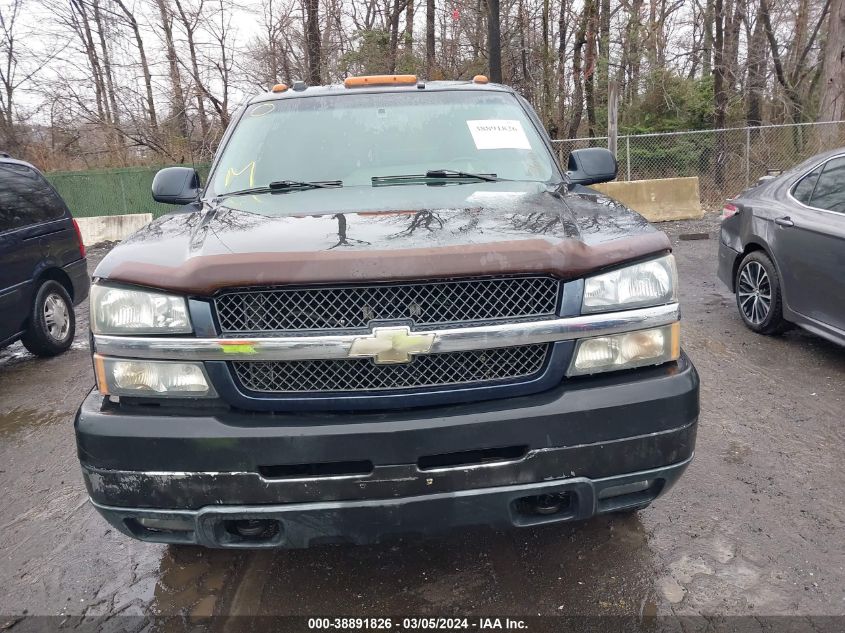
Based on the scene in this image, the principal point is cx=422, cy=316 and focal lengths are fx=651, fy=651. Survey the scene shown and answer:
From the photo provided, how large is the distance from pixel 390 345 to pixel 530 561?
4.20 ft

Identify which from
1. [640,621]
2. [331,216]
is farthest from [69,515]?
[640,621]

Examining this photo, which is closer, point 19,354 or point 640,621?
point 640,621

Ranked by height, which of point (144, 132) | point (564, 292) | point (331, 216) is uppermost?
point (144, 132)

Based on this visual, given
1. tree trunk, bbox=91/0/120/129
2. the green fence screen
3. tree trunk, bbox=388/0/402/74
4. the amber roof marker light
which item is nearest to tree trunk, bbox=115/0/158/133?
tree trunk, bbox=91/0/120/129

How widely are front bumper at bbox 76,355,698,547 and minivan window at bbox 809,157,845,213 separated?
342 centimetres

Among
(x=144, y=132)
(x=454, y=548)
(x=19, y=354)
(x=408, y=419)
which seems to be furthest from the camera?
Result: (x=144, y=132)

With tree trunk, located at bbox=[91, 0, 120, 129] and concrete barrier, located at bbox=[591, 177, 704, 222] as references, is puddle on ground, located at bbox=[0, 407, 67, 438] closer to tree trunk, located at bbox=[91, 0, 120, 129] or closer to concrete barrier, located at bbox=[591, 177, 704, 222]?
concrete barrier, located at bbox=[591, 177, 704, 222]

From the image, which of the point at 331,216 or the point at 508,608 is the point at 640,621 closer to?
the point at 508,608

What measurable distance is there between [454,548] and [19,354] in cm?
552

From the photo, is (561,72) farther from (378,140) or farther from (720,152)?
(378,140)

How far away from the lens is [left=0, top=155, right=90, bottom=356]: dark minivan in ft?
17.8

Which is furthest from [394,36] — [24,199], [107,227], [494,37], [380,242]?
[380,242]

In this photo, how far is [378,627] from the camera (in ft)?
7.77

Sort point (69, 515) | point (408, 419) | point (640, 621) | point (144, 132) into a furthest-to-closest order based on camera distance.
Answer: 1. point (144, 132)
2. point (69, 515)
3. point (640, 621)
4. point (408, 419)
